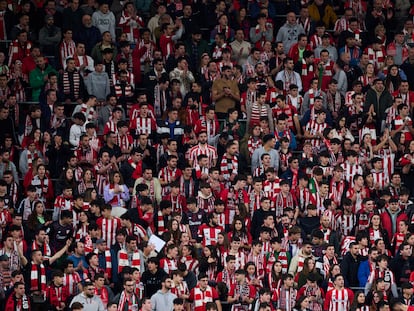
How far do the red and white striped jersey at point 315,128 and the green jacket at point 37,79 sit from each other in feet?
16.4

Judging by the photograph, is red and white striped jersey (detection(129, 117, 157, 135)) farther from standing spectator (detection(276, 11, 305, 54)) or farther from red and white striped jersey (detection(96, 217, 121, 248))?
standing spectator (detection(276, 11, 305, 54))

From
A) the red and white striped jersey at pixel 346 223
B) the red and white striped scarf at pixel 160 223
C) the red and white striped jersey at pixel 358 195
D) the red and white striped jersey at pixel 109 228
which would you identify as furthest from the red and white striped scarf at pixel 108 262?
the red and white striped jersey at pixel 358 195

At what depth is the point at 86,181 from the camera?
2902cm

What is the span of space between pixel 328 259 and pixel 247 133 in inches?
163

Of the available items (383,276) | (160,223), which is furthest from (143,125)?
(383,276)

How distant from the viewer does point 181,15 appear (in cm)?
3388

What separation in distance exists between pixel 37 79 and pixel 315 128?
5375 mm

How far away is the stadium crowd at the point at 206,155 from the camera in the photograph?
27156mm

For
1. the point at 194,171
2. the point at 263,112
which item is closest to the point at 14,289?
the point at 194,171

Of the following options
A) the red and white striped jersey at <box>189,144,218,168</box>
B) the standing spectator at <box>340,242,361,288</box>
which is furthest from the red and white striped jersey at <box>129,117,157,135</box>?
the standing spectator at <box>340,242,361,288</box>

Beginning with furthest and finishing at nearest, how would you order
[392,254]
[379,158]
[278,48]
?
1. [278,48]
2. [379,158]
3. [392,254]

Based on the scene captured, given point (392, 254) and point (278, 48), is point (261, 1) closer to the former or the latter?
point (278, 48)

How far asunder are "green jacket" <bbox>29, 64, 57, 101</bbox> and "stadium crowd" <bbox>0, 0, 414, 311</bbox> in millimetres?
25

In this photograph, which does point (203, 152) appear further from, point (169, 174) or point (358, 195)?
point (358, 195)
